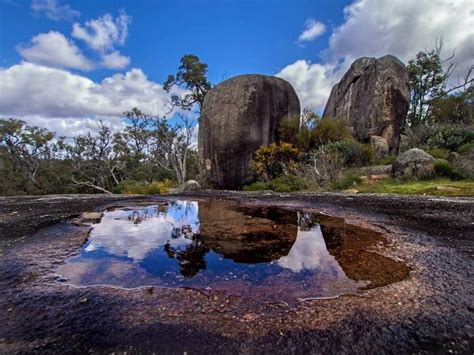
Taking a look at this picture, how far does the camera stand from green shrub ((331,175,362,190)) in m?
10.4

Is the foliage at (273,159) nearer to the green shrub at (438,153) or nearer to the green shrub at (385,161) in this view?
the green shrub at (385,161)

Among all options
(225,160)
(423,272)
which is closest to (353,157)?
(225,160)

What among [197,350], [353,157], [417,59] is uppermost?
[417,59]

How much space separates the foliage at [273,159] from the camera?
14133 millimetres

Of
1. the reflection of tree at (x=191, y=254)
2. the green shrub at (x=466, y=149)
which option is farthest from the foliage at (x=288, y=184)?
the reflection of tree at (x=191, y=254)

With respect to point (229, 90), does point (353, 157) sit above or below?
below

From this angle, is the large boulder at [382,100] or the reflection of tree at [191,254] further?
the large boulder at [382,100]

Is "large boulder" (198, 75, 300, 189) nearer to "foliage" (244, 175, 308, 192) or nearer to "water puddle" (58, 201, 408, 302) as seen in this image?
"foliage" (244, 175, 308, 192)

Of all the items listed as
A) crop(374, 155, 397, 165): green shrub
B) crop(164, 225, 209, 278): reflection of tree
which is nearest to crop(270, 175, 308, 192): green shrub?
crop(374, 155, 397, 165): green shrub

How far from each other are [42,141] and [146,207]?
24.3m

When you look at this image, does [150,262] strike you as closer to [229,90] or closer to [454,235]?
[454,235]

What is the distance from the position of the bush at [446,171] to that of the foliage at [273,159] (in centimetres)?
566

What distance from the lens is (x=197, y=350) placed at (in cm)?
183

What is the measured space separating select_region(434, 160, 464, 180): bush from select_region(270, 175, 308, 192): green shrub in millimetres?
4271
